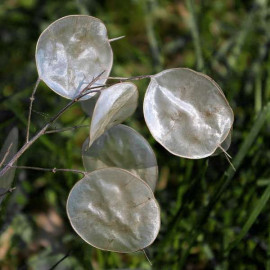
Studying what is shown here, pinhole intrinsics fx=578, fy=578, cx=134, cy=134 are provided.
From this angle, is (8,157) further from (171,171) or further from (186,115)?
(171,171)

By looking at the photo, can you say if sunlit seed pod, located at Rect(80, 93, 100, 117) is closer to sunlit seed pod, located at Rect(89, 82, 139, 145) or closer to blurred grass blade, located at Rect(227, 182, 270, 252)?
sunlit seed pod, located at Rect(89, 82, 139, 145)

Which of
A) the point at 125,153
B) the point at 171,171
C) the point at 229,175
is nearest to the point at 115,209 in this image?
the point at 125,153

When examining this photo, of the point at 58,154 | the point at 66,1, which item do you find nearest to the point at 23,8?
the point at 66,1

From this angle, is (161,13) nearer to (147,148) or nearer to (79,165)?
(79,165)

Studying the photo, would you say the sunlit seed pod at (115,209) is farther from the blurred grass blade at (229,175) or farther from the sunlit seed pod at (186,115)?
the blurred grass blade at (229,175)

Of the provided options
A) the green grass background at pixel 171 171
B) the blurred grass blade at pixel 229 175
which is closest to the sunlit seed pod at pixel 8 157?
the green grass background at pixel 171 171

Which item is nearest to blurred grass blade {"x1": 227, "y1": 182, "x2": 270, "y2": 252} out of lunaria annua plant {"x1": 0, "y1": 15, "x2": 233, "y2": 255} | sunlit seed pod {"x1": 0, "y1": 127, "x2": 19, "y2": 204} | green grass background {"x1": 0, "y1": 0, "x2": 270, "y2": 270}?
green grass background {"x1": 0, "y1": 0, "x2": 270, "y2": 270}
